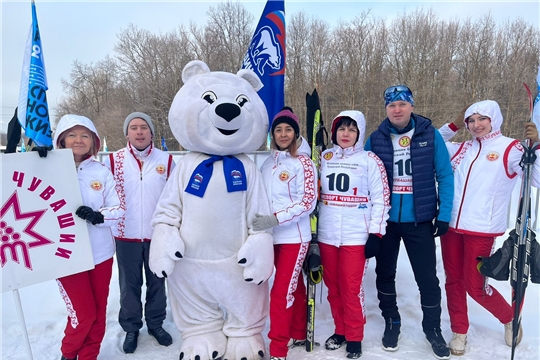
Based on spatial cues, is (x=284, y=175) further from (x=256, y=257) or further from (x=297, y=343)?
(x=297, y=343)

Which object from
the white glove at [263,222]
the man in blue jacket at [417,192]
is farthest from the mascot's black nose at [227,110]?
the man in blue jacket at [417,192]

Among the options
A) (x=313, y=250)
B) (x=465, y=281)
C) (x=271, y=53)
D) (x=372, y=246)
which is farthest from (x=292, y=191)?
(x=271, y=53)

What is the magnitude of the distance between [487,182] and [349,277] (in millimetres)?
1390

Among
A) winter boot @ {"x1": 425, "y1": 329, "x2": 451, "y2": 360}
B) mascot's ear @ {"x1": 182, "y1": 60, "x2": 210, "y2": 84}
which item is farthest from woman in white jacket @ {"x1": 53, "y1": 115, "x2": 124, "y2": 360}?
winter boot @ {"x1": 425, "y1": 329, "x2": 451, "y2": 360}

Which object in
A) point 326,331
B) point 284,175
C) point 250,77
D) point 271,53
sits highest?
point 271,53

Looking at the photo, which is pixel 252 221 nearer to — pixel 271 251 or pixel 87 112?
pixel 271 251

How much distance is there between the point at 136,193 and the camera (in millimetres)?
3102

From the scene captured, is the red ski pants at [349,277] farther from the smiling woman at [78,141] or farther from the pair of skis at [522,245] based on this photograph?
the smiling woman at [78,141]

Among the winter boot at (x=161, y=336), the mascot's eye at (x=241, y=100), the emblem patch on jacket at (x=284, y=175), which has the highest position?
the mascot's eye at (x=241, y=100)

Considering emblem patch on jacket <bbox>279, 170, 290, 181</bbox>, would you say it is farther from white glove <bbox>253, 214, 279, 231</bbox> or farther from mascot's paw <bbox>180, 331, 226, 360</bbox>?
mascot's paw <bbox>180, 331, 226, 360</bbox>

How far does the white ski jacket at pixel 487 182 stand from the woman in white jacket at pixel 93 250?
2.79m

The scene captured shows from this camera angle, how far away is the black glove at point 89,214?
247cm

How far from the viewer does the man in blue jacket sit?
9.75 ft

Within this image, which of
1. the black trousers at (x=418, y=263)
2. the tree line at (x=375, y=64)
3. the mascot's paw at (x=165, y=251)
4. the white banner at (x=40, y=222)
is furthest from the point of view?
the tree line at (x=375, y=64)
